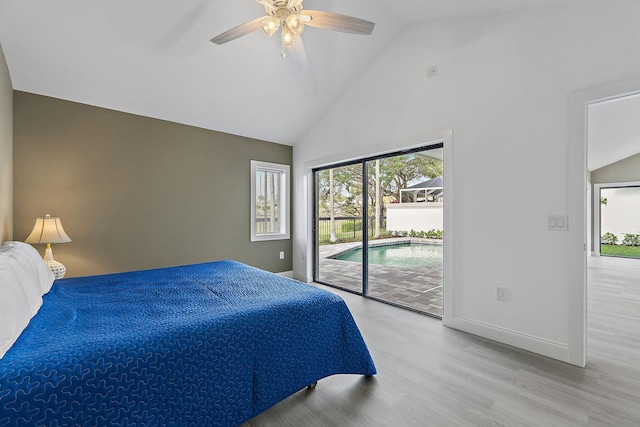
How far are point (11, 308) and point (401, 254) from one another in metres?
3.68

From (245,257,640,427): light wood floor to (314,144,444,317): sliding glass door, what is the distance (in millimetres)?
858

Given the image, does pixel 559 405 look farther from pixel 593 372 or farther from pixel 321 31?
pixel 321 31

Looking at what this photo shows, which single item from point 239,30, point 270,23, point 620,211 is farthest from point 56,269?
point 620,211

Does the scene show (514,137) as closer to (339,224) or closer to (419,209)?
(419,209)

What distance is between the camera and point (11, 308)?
1.18m

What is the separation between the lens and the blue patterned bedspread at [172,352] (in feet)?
3.40

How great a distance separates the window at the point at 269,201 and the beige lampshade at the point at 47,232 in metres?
2.32

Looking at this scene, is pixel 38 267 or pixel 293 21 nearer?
pixel 38 267

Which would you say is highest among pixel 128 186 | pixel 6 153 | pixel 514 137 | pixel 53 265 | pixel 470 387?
pixel 514 137

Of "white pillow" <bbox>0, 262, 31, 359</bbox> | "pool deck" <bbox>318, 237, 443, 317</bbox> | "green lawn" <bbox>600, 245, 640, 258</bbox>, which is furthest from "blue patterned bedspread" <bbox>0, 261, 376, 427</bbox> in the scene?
"green lawn" <bbox>600, 245, 640, 258</bbox>

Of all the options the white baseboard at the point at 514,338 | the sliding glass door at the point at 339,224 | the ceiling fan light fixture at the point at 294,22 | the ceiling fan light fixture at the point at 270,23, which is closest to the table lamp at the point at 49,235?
the ceiling fan light fixture at the point at 270,23

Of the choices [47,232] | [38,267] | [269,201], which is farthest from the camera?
[269,201]

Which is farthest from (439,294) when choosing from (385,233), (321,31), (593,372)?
(321,31)

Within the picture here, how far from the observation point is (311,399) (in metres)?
1.83
